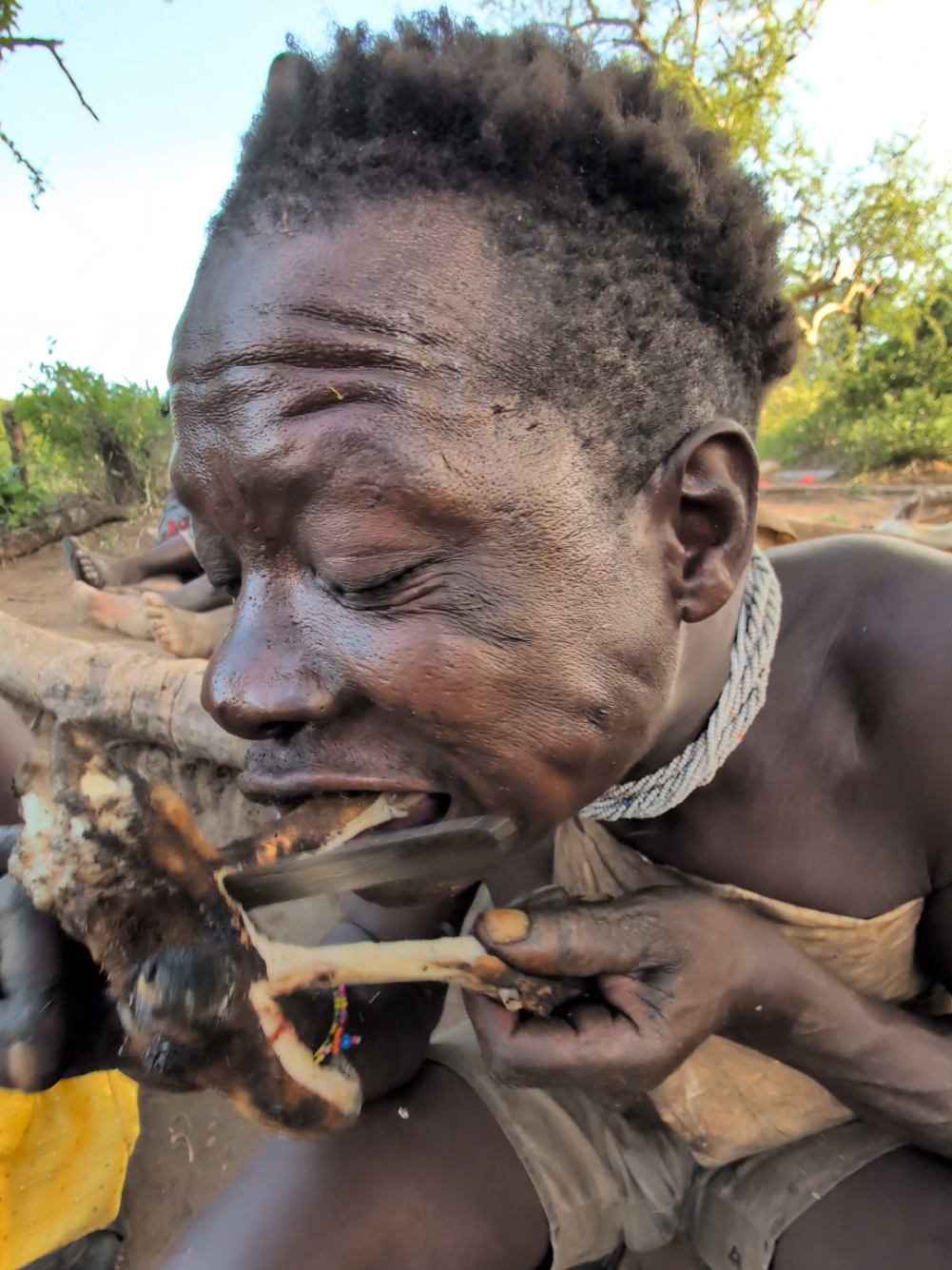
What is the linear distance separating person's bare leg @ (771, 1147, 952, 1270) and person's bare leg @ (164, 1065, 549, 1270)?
0.40 m

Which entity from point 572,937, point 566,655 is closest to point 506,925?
point 572,937

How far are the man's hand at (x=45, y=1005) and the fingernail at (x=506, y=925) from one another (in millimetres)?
525

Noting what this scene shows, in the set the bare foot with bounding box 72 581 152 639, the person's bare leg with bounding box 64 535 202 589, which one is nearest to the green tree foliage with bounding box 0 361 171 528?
the person's bare leg with bounding box 64 535 202 589

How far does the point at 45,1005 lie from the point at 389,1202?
59 cm

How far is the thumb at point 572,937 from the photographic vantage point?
96 cm

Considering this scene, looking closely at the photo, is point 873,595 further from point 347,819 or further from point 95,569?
point 95,569

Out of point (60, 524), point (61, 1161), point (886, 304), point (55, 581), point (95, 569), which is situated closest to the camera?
point (61, 1161)

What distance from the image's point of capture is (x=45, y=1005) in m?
1.01

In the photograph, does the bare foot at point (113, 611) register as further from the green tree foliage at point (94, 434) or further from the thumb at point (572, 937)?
the green tree foliage at point (94, 434)

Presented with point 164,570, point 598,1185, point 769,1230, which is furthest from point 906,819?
point 164,570

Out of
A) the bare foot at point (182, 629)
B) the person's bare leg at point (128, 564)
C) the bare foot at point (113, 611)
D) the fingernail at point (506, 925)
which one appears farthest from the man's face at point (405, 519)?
the person's bare leg at point (128, 564)

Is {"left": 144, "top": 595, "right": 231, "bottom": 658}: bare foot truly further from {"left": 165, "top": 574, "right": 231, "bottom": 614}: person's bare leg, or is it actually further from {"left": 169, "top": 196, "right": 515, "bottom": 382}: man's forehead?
{"left": 169, "top": 196, "right": 515, "bottom": 382}: man's forehead

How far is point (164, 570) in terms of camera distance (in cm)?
511

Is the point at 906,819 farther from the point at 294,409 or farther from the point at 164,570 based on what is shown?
the point at 164,570
